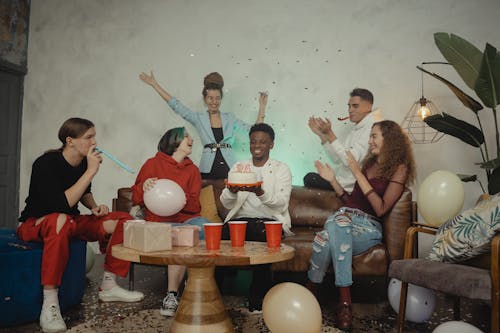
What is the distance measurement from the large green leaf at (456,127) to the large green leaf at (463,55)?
9.7 inches

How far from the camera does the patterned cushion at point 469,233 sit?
1859 mm

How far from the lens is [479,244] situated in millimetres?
1898

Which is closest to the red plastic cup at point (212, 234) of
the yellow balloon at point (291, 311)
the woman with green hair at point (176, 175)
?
the yellow balloon at point (291, 311)

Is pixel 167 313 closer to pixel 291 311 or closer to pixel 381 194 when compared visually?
pixel 291 311

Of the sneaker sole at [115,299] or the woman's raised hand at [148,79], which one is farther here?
the woman's raised hand at [148,79]

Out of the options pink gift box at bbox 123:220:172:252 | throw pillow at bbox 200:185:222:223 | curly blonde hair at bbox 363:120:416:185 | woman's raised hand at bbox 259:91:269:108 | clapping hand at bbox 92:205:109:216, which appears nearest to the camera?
pink gift box at bbox 123:220:172:252

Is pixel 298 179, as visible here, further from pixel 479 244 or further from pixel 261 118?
pixel 479 244

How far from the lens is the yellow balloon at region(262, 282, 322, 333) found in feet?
6.54

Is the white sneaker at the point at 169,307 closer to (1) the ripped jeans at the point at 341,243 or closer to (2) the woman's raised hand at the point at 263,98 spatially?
(1) the ripped jeans at the point at 341,243

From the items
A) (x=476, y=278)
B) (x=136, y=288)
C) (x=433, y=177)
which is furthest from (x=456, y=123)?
(x=136, y=288)

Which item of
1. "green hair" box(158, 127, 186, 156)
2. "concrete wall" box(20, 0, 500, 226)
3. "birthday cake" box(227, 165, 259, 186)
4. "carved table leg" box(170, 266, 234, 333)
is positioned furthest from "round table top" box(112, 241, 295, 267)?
"concrete wall" box(20, 0, 500, 226)

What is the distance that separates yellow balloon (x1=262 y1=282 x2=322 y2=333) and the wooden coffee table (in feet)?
0.66

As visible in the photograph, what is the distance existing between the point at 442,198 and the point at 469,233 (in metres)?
0.59

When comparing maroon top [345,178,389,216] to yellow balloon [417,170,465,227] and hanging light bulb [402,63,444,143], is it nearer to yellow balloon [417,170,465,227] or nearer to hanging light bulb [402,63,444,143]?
yellow balloon [417,170,465,227]
